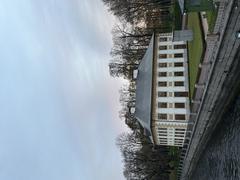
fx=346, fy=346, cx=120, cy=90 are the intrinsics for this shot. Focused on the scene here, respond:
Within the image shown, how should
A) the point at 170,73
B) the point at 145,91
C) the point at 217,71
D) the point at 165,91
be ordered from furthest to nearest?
the point at 145,91 → the point at 170,73 → the point at 165,91 → the point at 217,71

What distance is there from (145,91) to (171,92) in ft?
18.2

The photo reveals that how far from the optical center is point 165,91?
179 ft

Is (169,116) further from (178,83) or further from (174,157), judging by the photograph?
(174,157)

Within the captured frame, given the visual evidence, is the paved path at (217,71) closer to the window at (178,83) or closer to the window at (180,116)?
the window at (180,116)

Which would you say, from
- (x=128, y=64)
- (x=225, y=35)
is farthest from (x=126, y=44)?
(x=225, y=35)

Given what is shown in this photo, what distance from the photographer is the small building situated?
2076 inches

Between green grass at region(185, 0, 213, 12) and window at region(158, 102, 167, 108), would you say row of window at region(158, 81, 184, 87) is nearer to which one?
window at region(158, 102, 167, 108)

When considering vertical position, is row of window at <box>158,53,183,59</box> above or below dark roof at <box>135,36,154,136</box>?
above

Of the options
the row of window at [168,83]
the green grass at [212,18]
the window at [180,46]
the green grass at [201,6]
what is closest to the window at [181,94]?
the row of window at [168,83]

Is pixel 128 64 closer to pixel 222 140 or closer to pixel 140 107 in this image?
pixel 140 107

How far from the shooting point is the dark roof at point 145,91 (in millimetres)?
56094

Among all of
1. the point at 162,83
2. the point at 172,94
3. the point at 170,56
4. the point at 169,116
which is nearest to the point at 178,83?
the point at 172,94

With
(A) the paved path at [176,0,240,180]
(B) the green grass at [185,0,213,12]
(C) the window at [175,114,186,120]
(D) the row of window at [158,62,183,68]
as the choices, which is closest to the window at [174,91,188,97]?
(C) the window at [175,114,186,120]

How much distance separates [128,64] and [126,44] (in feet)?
17.5
